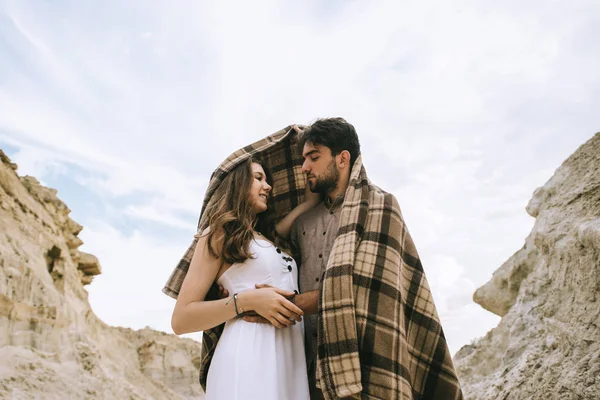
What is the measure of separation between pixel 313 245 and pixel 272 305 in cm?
70

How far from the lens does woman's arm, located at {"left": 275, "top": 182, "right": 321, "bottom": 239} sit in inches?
135

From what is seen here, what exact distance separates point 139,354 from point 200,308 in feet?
64.3

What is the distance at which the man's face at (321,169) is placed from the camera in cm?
329

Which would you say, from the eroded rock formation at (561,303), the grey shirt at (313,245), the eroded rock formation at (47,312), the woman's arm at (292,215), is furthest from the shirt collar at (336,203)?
the eroded rock formation at (47,312)

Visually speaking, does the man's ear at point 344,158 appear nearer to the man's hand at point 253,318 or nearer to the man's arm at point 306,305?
the man's arm at point 306,305

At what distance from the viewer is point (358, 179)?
10.1 ft

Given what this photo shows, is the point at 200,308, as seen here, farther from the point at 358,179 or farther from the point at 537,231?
the point at 537,231

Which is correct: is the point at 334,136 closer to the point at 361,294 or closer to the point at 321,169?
the point at 321,169

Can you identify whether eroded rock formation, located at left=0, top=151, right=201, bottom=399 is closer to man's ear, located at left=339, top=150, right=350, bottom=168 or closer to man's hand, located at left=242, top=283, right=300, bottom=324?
man's hand, located at left=242, top=283, right=300, bottom=324

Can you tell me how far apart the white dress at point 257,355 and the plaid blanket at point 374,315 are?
19cm

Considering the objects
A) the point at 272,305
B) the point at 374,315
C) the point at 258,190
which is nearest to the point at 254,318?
the point at 272,305

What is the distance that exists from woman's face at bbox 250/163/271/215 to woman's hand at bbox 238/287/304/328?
26.1 inches

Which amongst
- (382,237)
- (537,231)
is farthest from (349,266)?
(537,231)

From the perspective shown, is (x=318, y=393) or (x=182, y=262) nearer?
(x=318, y=393)
